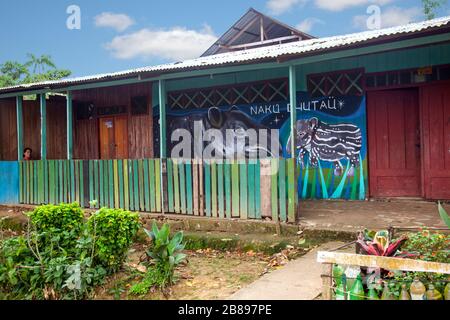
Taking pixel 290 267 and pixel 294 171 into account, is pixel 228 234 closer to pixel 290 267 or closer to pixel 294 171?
pixel 294 171

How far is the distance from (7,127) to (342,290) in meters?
10.6

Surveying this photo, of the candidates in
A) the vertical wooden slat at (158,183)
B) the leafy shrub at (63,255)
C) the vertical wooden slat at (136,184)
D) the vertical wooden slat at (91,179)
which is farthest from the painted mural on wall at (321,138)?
the leafy shrub at (63,255)

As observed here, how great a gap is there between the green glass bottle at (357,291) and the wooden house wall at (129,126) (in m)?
8.12

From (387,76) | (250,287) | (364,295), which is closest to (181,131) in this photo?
(387,76)

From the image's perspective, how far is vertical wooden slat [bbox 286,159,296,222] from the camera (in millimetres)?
6314

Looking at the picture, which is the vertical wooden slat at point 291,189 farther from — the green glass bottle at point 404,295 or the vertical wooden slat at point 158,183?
the green glass bottle at point 404,295

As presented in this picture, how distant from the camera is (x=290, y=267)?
16.1 feet

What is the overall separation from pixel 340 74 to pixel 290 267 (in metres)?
4.65

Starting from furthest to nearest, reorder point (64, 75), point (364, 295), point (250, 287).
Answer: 1. point (64, 75)
2. point (250, 287)
3. point (364, 295)

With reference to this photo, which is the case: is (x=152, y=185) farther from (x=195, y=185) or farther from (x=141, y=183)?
(x=195, y=185)

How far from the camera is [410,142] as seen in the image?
7742mm

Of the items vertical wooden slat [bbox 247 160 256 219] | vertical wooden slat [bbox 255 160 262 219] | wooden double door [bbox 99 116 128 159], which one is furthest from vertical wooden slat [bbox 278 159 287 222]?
wooden double door [bbox 99 116 128 159]

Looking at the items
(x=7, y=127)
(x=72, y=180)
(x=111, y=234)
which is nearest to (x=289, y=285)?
(x=111, y=234)

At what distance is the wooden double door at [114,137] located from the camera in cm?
1120
